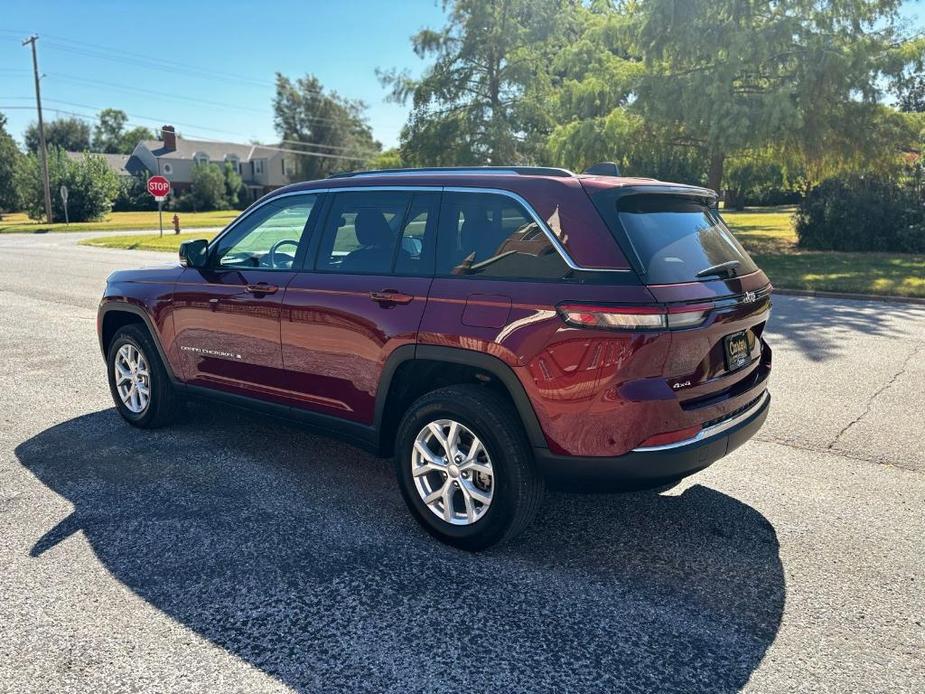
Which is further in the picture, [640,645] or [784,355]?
[784,355]

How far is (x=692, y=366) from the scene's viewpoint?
320cm

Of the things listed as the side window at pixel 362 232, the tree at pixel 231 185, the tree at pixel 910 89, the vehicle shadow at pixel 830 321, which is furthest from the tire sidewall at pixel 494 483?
the tree at pixel 231 185

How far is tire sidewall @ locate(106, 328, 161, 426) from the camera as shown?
5.20 metres

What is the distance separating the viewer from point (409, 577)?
3.29 m

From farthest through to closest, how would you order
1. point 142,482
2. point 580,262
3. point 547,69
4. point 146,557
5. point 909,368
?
point 547,69
point 909,368
point 142,482
point 146,557
point 580,262

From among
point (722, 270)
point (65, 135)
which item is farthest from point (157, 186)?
point (65, 135)

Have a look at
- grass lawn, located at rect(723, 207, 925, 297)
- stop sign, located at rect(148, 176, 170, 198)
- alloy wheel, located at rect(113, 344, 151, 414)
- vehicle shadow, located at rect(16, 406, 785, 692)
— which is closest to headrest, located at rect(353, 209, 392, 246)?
vehicle shadow, located at rect(16, 406, 785, 692)

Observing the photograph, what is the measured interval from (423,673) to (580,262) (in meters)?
1.78

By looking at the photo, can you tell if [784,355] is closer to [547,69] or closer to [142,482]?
[142,482]

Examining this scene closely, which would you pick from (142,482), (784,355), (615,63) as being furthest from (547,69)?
(142,482)

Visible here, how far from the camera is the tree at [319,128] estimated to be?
79.1m

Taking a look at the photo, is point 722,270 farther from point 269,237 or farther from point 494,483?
point 269,237

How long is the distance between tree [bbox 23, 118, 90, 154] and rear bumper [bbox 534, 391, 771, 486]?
114096 mm

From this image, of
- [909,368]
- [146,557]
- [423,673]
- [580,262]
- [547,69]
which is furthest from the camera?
[547,69]
